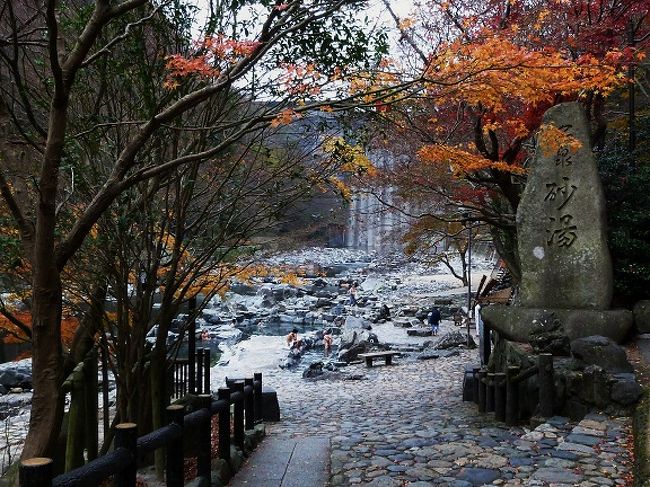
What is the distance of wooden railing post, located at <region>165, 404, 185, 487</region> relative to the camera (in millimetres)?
4391

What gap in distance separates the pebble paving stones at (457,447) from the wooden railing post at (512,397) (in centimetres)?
23

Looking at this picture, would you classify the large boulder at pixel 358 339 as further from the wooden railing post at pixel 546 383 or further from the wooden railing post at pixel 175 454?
the wooden railing post at pixel 175 454

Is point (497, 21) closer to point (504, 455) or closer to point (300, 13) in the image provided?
point (300, 13)

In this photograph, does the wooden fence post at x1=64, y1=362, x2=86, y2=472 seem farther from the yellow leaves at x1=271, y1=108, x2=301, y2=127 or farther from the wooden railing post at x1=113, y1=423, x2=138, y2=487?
the yellow leaves at x1=271, y1=108, x2=301, y2=127

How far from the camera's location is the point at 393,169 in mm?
15320

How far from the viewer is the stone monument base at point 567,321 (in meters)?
9.21

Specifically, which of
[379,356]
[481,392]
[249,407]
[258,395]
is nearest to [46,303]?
[249,407]

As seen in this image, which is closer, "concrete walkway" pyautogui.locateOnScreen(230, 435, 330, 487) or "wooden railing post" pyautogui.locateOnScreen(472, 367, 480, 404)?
"concrete walkway" pyautogui.locateOnScreen(230, 435, 330, 487)

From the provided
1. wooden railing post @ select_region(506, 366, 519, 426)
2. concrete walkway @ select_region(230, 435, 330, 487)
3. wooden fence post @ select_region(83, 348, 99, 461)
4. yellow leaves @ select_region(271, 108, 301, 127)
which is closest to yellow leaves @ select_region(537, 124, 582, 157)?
wooden railing post @ select_region(506, 366, 519, 426)

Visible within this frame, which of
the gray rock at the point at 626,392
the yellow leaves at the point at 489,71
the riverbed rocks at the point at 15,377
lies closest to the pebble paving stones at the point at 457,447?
the gray rock at the point at 626,392

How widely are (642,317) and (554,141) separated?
11.7 ft

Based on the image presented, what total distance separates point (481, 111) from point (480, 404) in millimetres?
5637

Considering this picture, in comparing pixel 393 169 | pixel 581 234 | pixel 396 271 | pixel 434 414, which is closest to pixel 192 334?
pixel 434 414

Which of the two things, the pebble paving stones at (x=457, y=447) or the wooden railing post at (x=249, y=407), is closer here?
the pebble paving stones at (x=457, y=447)
